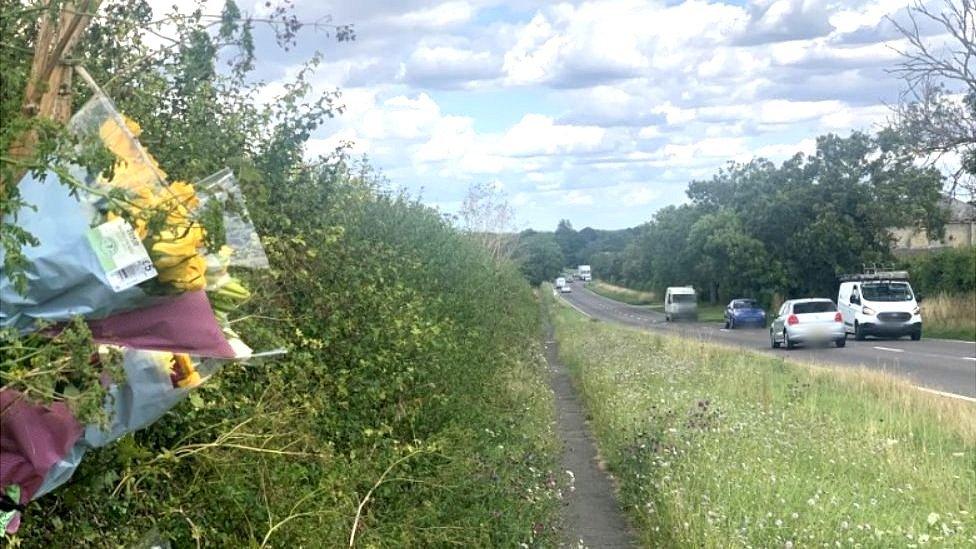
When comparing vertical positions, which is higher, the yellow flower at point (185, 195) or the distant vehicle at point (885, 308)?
the yellow flower at point (185, 195)

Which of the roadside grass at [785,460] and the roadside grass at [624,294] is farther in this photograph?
the roadside grass at [624,294]

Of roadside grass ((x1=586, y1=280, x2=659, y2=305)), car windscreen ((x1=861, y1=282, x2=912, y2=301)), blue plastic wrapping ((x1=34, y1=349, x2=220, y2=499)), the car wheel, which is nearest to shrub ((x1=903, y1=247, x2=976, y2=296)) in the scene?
car windscreen ((x1=861, y1=282, x2=912, y2=301))

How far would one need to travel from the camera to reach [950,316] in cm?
3612

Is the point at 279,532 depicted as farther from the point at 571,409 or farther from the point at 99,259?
the point at 571,409

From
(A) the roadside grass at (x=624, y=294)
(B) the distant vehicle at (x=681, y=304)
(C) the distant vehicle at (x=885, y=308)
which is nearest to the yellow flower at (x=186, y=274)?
(C) the distant vehicle at (x=885, y=308)

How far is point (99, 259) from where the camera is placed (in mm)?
2365

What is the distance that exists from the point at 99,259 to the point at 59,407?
37cm

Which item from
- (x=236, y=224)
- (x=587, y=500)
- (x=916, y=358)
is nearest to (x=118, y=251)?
(x=236, y=224)

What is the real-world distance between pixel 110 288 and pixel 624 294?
115668mm

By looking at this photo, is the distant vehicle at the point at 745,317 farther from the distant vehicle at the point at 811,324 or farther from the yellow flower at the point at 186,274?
the yellow flower at the point at 186,274

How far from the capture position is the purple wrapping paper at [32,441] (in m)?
2.43

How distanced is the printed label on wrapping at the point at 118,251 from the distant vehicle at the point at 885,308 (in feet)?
106

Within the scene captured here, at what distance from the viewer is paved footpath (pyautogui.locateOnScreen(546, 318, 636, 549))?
8.22 meters

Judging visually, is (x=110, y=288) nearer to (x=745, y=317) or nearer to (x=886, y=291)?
(x=886, y=291)
